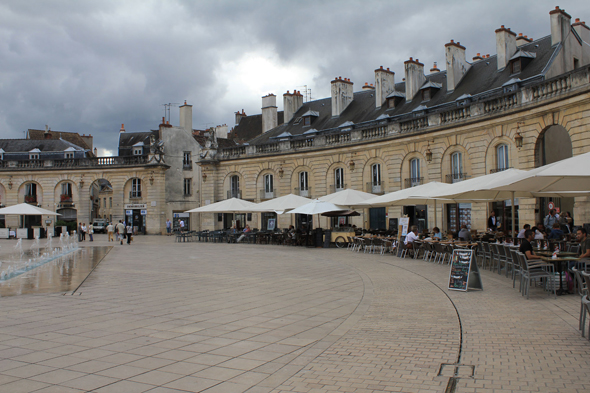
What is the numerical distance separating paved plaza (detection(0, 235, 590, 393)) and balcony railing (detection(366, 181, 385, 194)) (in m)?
17.9

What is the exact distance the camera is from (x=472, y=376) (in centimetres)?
468

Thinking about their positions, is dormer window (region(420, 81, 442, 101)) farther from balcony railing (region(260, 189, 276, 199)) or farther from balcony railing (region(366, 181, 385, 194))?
balcony railing (region(260, 189, 276, 199))

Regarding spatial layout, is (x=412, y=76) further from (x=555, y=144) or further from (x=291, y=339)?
(x=291, y=339)

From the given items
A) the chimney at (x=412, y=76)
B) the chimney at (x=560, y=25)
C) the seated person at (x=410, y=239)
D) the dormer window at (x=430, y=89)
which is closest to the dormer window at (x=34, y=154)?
the chimney at (x=412, y=76)

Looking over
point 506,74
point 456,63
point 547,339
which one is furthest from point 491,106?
point 547,339

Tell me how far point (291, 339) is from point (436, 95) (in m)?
26.7

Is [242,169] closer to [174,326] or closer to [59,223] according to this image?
[59,223]

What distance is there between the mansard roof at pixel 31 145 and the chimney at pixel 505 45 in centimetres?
4213

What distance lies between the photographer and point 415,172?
88.5 feet

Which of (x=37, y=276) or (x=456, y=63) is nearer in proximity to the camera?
(x=37, y=276)

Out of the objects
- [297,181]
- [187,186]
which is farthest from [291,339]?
[187,186]

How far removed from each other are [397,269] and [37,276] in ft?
32.7

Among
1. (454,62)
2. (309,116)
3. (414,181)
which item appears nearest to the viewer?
(414,181)

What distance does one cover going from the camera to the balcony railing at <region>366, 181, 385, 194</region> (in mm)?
28719
